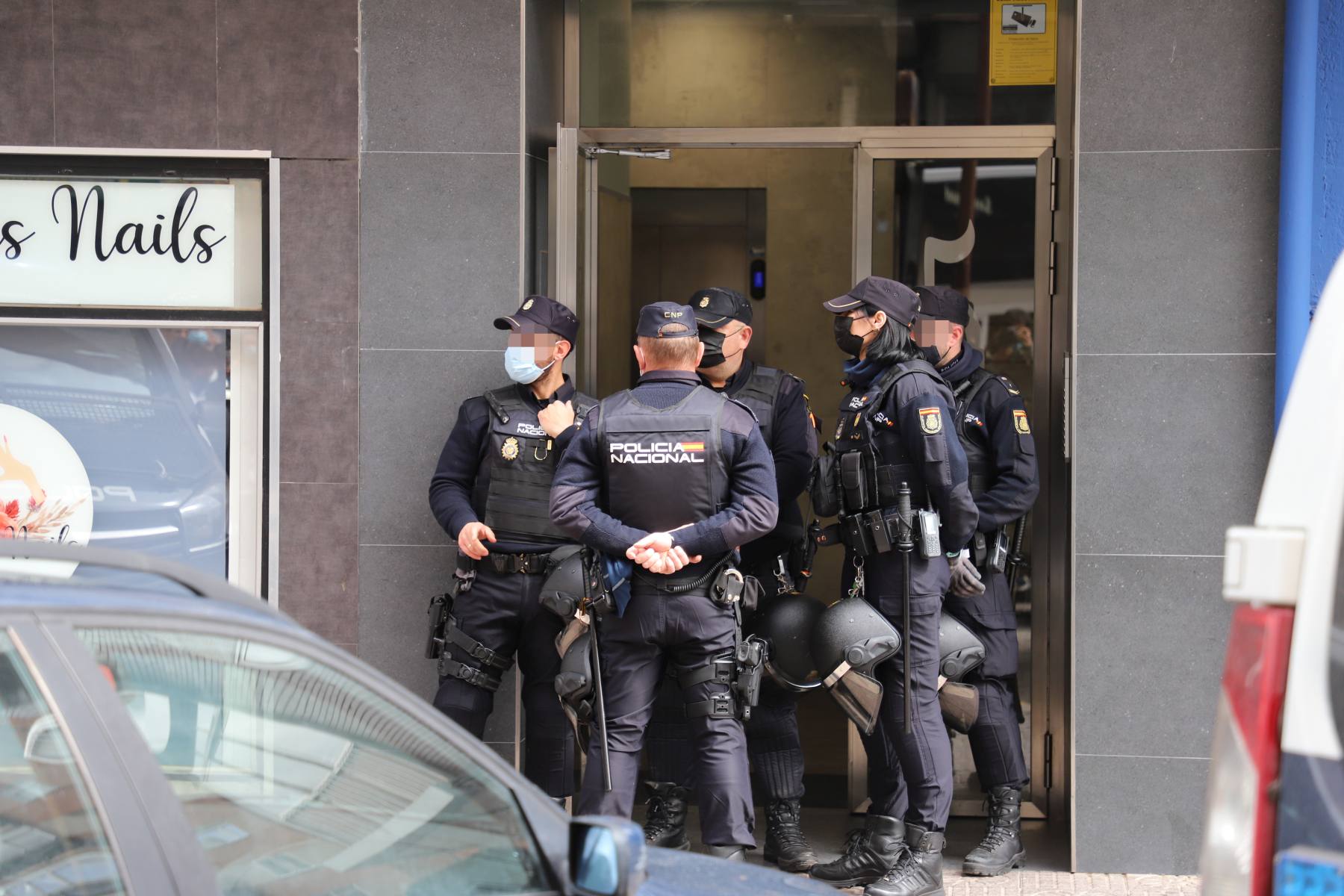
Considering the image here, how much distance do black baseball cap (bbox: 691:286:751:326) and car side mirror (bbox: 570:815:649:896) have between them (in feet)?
11.4

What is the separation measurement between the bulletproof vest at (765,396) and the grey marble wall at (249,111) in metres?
1.54

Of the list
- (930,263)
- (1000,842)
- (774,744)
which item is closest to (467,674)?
(774,744)

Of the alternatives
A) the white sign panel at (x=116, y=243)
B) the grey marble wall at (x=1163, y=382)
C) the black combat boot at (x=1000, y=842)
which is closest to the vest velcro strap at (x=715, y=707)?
the black combat boot at (x=1000, y=842)

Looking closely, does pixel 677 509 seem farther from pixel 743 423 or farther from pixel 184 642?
pixel 184 642

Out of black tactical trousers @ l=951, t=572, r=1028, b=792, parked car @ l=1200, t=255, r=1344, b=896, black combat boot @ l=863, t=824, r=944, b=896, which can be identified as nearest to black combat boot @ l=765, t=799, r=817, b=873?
black combat boot @ l=863, t=824, r=944, b=896

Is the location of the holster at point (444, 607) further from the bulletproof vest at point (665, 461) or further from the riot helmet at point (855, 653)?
the riot helmet at point (855, 653)

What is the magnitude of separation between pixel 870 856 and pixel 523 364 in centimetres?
220

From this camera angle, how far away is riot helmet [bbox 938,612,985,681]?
214 inches

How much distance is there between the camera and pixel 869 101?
21.1ft

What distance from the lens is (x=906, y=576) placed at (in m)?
5.13

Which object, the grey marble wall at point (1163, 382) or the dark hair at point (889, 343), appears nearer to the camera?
the dark hair at point (889, 343)

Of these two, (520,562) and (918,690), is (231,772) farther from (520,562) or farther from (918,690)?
(918,690)

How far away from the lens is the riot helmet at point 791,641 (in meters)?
5.32

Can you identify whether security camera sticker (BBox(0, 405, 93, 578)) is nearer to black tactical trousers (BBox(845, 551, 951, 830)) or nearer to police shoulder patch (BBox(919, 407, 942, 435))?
black tactical trousers (BBox(845, 551, 951, 830))
